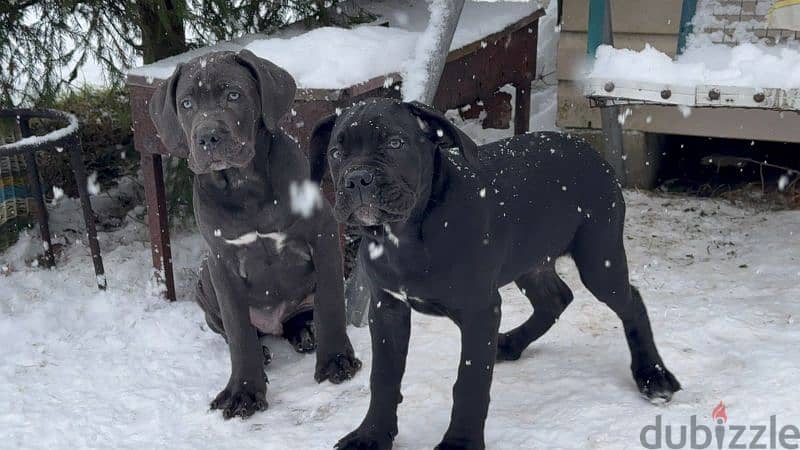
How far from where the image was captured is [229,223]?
3848mm

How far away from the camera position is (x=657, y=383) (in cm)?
370

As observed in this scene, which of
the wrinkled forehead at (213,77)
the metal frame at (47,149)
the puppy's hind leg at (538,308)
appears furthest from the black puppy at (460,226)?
the metal frame at (47,149)

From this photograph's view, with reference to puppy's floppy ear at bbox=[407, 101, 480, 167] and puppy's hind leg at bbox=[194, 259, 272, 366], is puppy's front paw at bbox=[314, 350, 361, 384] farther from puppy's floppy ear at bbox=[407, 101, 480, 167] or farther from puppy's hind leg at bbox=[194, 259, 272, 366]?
puppy's floppy ear at bbox=[407, 101, 480, 167]

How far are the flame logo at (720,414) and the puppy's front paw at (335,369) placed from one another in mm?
1575

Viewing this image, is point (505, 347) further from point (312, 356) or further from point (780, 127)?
point (780, 127)

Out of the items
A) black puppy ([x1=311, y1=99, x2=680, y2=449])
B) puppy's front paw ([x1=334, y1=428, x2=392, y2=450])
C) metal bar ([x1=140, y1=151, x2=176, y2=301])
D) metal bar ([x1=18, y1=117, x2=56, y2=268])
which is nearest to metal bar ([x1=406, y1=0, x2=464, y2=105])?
black puppy ([x1=311, y1=99, x2=680, y2=449])

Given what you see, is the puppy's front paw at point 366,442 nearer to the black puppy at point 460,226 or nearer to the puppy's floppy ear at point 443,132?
the black puppy at point 460,226

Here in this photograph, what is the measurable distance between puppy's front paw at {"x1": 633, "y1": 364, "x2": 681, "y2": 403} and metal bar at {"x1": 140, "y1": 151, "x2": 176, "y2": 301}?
270 cm

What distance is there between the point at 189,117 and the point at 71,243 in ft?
9.33

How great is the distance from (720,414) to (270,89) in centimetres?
220

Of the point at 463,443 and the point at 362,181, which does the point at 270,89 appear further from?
the point at 463,443

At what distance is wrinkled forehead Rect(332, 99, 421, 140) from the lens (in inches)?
116

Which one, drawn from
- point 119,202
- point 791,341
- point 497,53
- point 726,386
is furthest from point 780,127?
point 119,202

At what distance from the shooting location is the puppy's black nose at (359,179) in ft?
9.38
